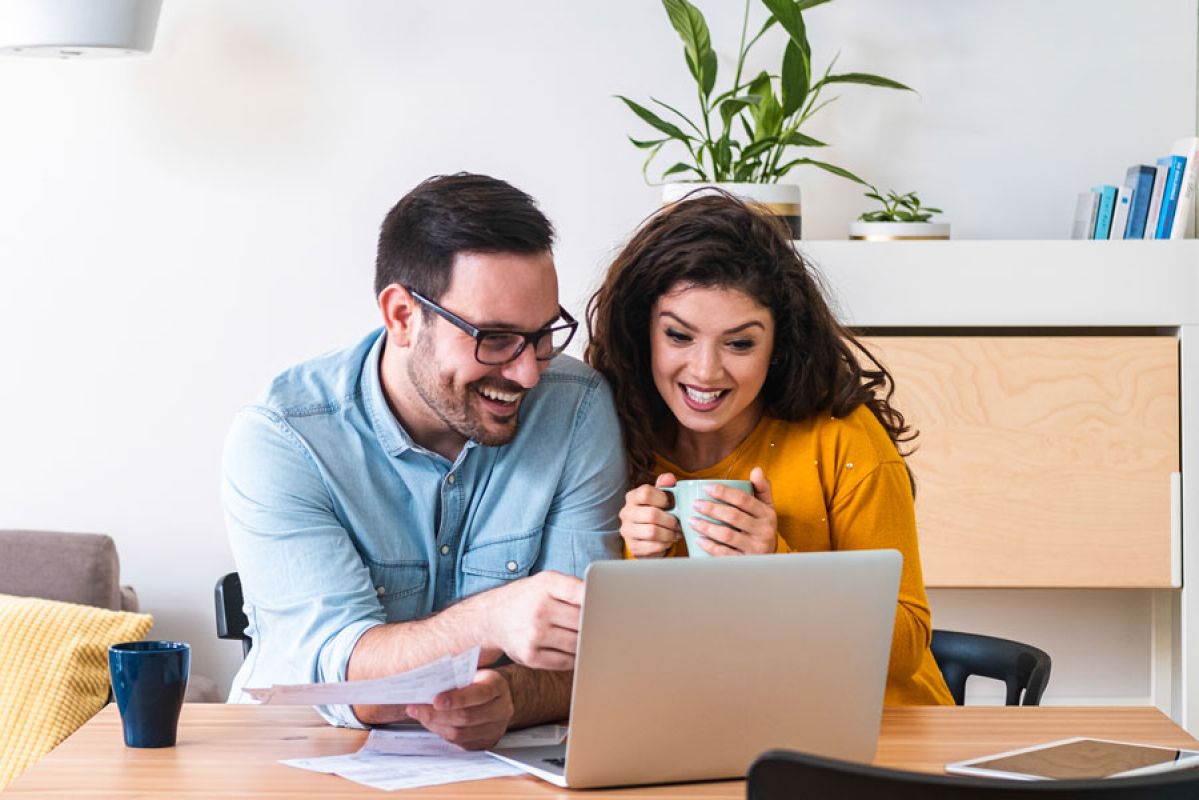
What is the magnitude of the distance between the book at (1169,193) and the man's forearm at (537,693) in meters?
2.02

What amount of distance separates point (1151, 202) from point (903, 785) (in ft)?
7.98

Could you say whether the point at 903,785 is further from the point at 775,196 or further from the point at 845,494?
the point at 775,196

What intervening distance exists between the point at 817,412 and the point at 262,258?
5.70 feet

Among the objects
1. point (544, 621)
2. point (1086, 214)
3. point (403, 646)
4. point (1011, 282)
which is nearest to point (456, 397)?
point (403, 646)

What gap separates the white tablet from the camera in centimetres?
133

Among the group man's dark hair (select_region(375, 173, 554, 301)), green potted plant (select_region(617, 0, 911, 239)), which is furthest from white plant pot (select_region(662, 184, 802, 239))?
man's dark hair (select_region(375, 173, 554, 301))

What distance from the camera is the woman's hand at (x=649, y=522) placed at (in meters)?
1.67

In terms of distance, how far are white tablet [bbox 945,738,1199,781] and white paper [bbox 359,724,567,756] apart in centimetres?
43

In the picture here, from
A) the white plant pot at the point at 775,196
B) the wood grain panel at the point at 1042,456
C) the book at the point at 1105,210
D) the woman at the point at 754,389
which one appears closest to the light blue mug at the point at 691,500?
the woman at the point at 754,389

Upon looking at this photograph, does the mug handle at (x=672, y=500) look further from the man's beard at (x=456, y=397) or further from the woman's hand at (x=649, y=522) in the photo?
the man's beard at (x=456, y=397)

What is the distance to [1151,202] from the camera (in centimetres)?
307

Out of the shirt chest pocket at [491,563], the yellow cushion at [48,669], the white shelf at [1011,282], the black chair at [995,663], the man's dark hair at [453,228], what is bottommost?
the yellow cushion at [48,669]

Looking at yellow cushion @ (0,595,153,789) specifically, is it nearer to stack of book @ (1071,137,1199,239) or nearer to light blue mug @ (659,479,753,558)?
light blue mug @ (659,479,753,558)

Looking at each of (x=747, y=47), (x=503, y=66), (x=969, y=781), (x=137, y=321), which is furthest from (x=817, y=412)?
(x=137, y=321)
